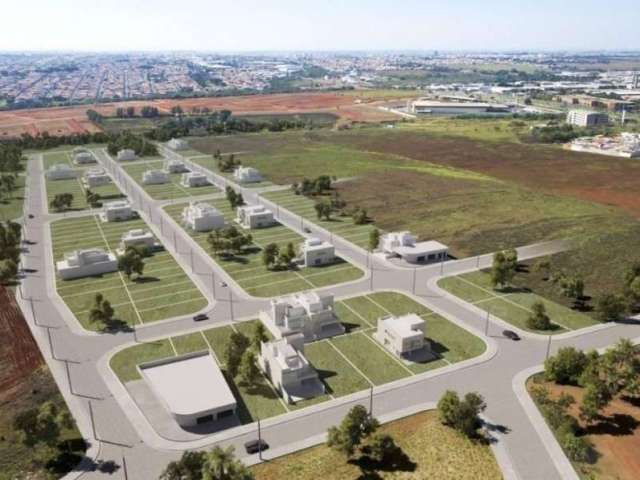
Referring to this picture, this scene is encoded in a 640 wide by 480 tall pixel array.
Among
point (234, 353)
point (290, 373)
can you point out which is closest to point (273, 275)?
point (234, 353)

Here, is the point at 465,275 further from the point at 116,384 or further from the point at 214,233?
the point at 116,384

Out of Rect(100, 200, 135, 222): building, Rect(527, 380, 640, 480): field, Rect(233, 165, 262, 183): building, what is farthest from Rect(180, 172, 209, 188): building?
Rect(527, 380, 640, 480): field

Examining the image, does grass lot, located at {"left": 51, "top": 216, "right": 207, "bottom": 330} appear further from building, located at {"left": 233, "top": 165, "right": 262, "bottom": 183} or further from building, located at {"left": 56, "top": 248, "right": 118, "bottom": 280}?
building, located at {"left": 233, "top": 165, "right": 262, "bottom": 183}

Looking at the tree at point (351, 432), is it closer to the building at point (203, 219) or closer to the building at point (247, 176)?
the building at point (203, 219)

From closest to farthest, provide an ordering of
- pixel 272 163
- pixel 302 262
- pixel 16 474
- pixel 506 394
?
pixel 16 474
pixel 506 394
pixel 302 262
pixel 272 163

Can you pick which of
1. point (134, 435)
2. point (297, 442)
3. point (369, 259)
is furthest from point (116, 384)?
point (369, 259)

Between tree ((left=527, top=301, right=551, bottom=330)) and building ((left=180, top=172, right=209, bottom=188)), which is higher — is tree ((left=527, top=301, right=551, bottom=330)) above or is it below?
below
